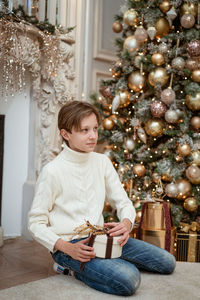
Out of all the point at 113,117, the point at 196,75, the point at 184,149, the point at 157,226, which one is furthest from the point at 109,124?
the point at 157,226

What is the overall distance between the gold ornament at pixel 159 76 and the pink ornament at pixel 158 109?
0.47 ft

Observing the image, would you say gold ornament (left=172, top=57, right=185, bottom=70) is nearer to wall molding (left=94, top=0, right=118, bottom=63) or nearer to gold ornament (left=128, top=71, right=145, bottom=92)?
gold ornament (left=128, top=71, right=145, bottom=92)

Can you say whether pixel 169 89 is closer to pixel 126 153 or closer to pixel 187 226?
pixel 126 153

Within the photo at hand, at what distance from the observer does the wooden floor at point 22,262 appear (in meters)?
1.96

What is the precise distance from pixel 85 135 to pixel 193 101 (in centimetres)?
106

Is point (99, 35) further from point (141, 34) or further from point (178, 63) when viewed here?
point (178, 63)

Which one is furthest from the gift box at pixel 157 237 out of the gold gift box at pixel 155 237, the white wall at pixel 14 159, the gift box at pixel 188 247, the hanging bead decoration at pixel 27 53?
the hanging bead decoration at pixel 27 53

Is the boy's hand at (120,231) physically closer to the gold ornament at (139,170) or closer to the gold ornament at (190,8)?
the gold ornament at (139,170)

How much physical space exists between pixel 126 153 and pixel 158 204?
69 cm

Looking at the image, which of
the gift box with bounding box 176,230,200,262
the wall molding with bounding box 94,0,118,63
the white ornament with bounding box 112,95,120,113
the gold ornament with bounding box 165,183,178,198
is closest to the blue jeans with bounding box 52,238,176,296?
the gift box with bounding box 176,230,200,262

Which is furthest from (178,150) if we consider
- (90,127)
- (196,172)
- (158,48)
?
(90,127)

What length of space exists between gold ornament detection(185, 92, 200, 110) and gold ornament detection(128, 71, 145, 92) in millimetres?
371

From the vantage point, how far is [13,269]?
2.13 meters

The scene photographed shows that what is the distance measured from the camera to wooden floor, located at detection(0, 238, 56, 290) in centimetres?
196
